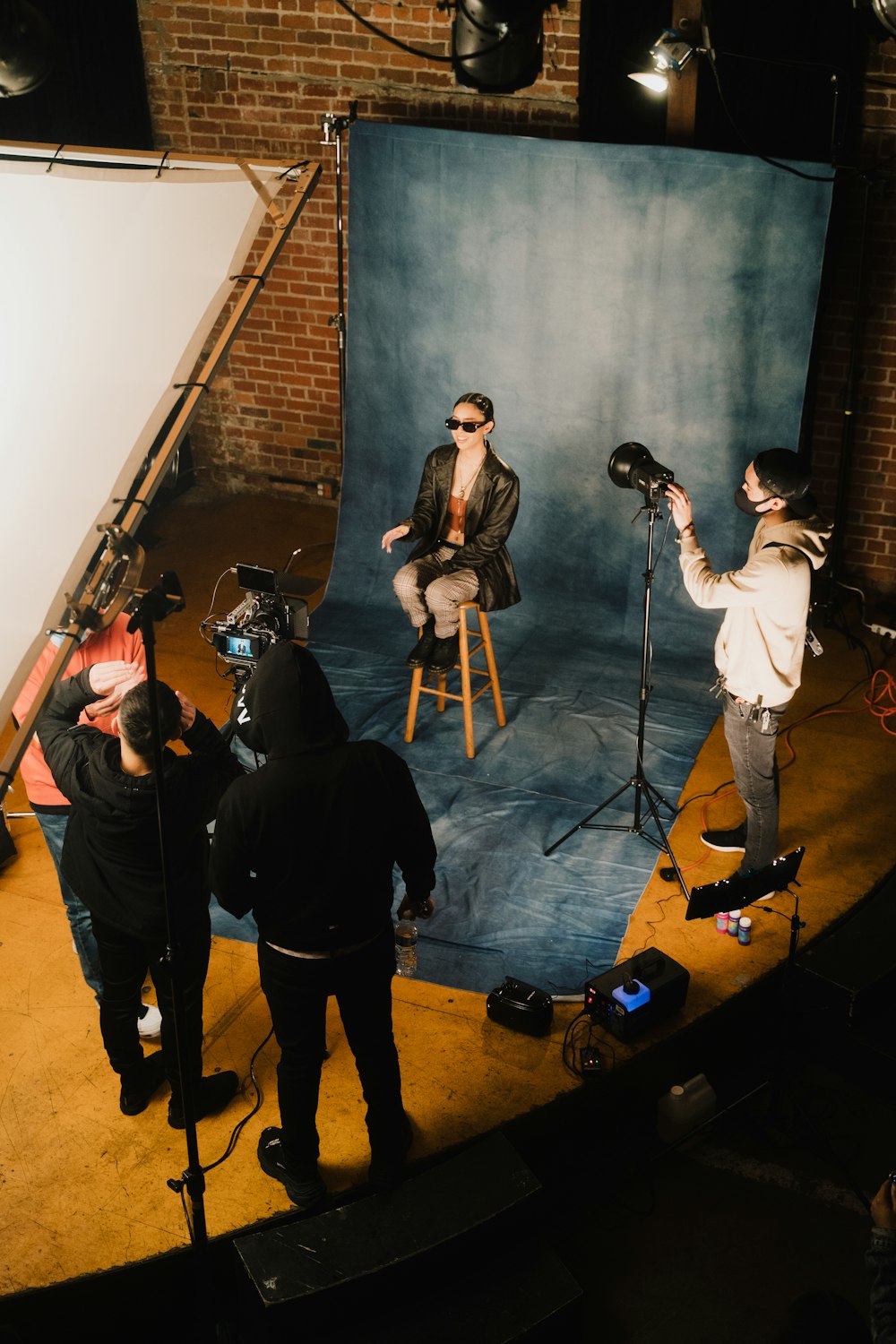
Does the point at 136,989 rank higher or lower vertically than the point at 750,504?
lower

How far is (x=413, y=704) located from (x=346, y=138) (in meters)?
3.18

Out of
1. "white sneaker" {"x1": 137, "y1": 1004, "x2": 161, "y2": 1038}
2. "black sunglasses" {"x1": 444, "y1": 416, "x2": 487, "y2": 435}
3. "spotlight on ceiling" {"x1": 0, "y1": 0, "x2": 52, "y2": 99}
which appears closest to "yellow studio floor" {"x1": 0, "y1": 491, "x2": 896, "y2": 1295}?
"white sneaker" {"x1": 137, "y1": 1004, "x2": 161, "y2": 1038}

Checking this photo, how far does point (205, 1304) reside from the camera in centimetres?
286

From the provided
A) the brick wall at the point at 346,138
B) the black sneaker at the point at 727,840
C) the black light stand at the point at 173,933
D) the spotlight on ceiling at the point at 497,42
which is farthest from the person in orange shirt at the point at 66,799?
the brick wall at the point at 346,138

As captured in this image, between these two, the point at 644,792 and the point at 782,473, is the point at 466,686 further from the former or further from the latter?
the point at 782,473

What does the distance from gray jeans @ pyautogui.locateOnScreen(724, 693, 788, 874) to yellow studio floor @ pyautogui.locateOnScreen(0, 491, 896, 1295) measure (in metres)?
0.26

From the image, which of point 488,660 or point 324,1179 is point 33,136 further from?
point 324,1179

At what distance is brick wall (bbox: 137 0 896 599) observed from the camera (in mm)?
5527

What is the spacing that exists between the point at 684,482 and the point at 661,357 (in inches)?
22.6

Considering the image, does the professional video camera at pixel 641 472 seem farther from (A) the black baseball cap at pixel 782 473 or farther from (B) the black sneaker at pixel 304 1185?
(B) the black sneaker at pixel 304 1185

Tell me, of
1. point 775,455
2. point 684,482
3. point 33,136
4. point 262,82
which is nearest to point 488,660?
point 684,482

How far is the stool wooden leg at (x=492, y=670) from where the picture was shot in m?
5.02

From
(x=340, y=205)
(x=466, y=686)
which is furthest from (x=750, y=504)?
(x=340, y=205)

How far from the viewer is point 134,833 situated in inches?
114
